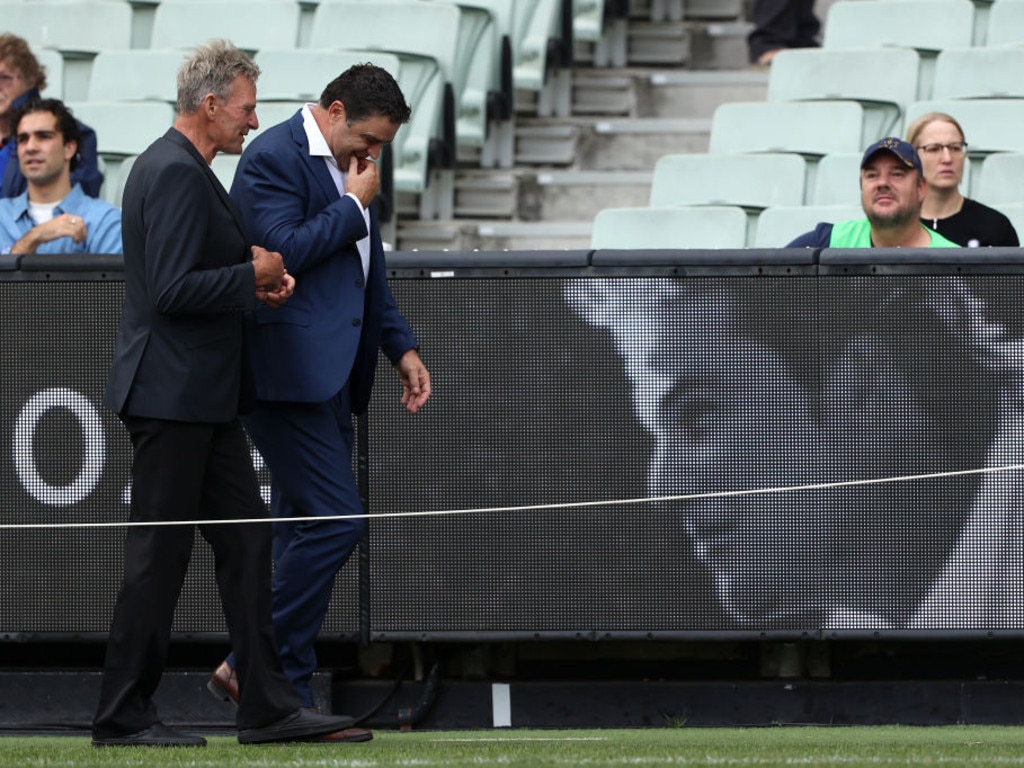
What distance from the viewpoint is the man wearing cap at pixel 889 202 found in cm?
687

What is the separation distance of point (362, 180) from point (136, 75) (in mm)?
5178

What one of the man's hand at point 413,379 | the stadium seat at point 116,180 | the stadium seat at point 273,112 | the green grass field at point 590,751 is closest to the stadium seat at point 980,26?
the stadium seat at point 273,112

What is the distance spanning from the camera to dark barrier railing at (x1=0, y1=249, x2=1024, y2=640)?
238 inches

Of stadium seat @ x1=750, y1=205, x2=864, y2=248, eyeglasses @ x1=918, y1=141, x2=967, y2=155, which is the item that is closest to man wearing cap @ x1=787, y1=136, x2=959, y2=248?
eyeglasses @ x1=918, y1=141, x2=967, y2=155

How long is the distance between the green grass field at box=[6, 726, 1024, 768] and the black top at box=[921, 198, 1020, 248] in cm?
210

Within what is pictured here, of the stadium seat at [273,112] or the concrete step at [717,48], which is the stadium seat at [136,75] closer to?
the stadium seat at [273,112]

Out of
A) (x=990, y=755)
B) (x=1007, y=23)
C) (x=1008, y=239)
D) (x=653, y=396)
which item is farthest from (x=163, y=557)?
(x=1007, y=23)

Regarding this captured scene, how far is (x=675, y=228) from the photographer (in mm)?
8352

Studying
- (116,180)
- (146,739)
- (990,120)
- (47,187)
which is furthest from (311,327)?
(990,120)

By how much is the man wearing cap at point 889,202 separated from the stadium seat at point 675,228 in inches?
49.3

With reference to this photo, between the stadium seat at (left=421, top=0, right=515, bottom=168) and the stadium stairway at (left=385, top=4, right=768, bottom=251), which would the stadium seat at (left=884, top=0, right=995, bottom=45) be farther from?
the stadium seat at (left=421, top=0, right=515, bottom=168)

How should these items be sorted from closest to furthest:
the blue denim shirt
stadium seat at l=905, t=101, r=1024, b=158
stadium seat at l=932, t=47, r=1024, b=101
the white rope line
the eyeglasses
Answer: the white rope line
the blue denim shirt
the eyeglasses
stadium seat at l=905, t=101, r=1024, b=158
stadium seat at l=932, t=47, r=1024, b=101

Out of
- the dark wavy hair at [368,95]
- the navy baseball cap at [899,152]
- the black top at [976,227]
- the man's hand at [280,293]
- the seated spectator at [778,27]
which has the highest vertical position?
the seated spectator at [778,27]

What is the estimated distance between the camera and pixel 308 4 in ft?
35.4
